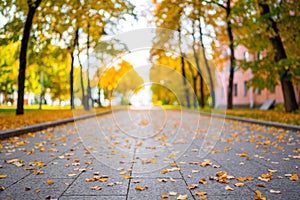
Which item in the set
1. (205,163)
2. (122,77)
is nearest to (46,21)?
(122,77)

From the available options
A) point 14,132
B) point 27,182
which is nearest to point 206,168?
point 27,182

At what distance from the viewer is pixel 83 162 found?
638cm

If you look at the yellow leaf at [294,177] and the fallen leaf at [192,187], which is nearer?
the fallen leaf at [192,187]

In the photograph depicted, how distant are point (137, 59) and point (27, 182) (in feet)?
15.0

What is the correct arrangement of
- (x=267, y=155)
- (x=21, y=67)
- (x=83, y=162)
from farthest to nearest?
(x=21, y=67) → (x=267, y=155) → (x=83, y=162)

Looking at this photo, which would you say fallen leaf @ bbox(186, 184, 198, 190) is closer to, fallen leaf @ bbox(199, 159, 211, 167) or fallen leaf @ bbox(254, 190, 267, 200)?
fallen leaf @ bbox(254, 190, 267, 200)

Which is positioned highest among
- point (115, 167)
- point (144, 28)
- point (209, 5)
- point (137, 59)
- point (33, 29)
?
point (209, 5)

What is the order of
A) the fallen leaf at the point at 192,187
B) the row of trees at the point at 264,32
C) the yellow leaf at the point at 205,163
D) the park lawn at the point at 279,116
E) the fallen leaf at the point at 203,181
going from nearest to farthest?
the fallen leaf at the point at 192,187 < the fallen leaf at the point at 203,181 < the yellow leaf at the point at 205,163 < the park lawn at the point at 279,116 < the row of trees at the point at 264,32

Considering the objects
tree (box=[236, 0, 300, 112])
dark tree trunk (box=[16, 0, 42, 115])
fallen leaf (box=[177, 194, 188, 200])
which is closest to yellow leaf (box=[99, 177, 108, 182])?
fallen leaf (box=[177, 194, 188, 200])

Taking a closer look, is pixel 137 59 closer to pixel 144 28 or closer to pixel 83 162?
pixel 144 28

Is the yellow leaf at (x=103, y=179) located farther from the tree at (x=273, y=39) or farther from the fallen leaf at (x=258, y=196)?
the tree at (x=273, y=39)

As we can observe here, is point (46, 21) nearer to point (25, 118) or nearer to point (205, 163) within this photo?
point (25, 118)

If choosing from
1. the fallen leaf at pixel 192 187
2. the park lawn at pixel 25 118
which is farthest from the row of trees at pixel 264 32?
the fallen leaf at pixel 192 187

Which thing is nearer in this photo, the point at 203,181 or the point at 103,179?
the point at 203,181
